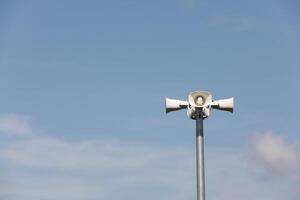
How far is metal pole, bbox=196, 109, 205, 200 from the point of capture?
29.1m

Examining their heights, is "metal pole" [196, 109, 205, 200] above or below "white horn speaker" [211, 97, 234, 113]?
below

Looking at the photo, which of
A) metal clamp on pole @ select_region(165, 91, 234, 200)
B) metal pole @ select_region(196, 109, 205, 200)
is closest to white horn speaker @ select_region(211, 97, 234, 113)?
metal clamp on pole @ select_region(165, 91, 234, 200)

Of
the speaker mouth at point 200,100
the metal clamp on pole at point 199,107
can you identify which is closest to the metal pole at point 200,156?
the metal clamp on pole at point 199,107

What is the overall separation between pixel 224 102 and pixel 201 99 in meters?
0.96

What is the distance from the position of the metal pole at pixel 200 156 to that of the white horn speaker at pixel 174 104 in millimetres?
640

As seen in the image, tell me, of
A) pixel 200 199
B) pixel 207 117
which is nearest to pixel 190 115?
pixel 207 117

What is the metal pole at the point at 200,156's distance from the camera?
1148 inches

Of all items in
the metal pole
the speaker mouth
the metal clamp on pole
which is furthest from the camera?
the speaker mouth

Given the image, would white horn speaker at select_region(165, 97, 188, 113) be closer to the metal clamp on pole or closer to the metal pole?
the metal clamp on pole

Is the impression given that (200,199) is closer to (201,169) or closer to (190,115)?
(201,169)

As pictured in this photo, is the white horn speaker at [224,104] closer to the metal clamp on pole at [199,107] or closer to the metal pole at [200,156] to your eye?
the metal clamp on pole at [199,107]

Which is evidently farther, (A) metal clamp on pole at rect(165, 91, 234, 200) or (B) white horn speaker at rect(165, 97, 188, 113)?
(B) white horn speaker at rect(165, 97, 188, 113)

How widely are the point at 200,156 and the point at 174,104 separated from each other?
2403 millimetres

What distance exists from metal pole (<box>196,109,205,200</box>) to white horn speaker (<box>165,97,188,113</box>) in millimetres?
640
